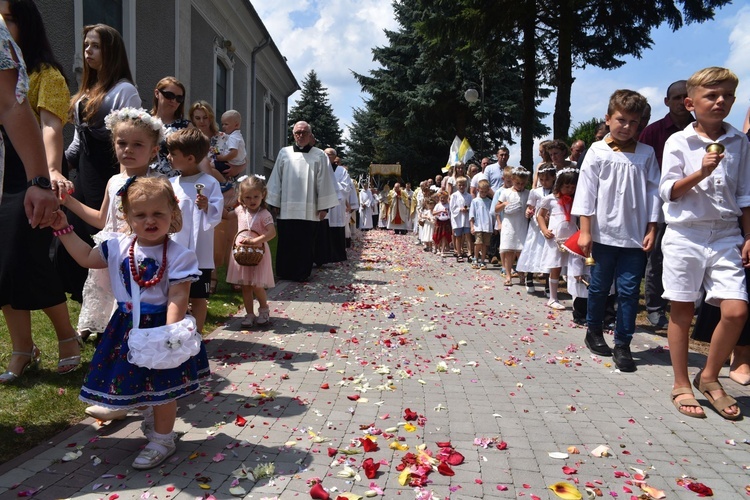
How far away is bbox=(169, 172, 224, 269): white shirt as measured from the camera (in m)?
4.55

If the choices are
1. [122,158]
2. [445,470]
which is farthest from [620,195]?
[122,158]

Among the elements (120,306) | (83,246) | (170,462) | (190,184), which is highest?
(190,184)

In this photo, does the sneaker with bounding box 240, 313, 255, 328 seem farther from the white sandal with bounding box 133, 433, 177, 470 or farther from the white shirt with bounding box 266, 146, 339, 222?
the white shirt with bounding box 266, 146, 339, 222

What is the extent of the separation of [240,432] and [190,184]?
207 centimetres

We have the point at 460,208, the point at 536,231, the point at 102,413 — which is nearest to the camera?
the point at 102,413

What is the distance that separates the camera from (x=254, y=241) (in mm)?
6246

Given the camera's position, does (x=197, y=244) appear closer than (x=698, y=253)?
No

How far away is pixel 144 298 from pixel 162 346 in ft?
1.21

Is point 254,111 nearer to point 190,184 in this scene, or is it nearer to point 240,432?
point 190,184

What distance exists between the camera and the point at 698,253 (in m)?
4.25

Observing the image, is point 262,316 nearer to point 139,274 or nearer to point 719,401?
point 139,274

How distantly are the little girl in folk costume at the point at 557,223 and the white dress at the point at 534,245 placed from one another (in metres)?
0.21

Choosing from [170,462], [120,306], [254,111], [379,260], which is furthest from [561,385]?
[254,111]

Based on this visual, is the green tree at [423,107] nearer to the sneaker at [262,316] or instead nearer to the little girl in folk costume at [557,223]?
the little girl in folk costume at [557,223]
